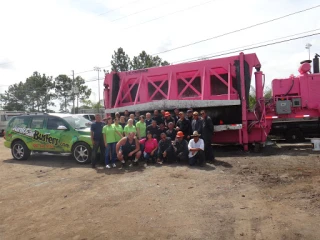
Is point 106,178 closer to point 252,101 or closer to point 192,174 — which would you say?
point 192,174

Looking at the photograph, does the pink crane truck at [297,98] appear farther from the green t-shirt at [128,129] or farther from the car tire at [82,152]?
the car tire at [82,152]

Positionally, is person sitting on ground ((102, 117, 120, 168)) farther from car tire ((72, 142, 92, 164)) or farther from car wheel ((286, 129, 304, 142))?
car wheel ((286, 129, 304, 142))

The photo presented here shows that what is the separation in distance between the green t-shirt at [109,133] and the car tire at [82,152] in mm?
824

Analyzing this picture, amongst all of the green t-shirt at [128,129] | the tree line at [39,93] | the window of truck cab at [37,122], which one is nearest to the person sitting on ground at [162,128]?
the green t-shirt at [128,129]

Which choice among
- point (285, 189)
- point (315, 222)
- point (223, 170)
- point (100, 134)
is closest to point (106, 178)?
point (100, 134)

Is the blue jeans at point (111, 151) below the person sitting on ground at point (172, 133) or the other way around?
below

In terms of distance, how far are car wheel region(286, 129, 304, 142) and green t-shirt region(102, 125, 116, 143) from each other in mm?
7075

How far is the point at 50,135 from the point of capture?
389 inches

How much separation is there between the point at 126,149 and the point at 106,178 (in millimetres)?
1593

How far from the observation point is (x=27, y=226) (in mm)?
4625

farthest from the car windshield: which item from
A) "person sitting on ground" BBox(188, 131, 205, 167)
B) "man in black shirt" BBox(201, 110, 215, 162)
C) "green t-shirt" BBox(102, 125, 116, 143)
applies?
"man in black shirt" BBox(201, 110, 215, 162)

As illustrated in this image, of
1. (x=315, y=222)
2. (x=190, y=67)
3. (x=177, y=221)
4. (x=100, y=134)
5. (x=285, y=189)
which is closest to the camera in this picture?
(x=315, y=222)

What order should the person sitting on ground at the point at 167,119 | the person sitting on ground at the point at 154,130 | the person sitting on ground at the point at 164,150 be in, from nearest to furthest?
1. the person sitting on ground at the point at 164,150
2. the person sitting on ground at the point at 154,130
3. the person sitting on ground at the point at 167,119

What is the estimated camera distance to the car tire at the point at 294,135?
12.0m
